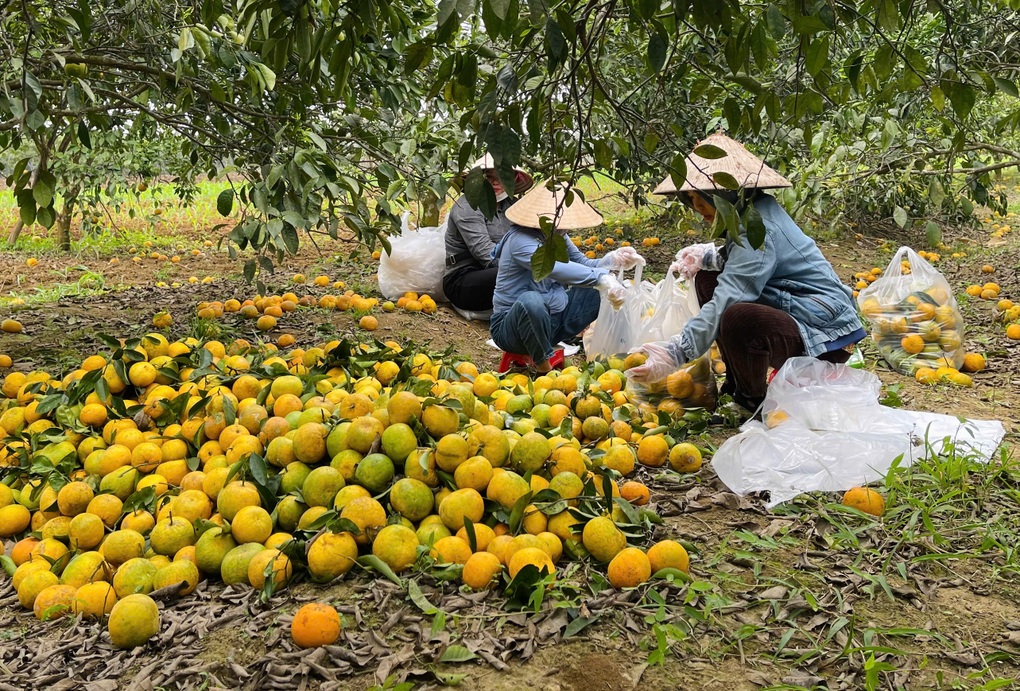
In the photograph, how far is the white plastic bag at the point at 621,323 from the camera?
4543 mm

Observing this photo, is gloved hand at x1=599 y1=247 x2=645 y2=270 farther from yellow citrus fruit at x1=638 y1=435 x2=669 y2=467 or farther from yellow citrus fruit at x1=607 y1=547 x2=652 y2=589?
yellow citrus fruit at x1=607 y1=547 x2=652 y2=589

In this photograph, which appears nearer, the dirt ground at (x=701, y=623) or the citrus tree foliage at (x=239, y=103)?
the dirt ground at (x=701, y=623)

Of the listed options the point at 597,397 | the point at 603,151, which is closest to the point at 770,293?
the point at 597,397

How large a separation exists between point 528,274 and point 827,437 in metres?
2.42

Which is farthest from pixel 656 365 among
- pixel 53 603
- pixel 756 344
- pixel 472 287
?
pixel 472 287

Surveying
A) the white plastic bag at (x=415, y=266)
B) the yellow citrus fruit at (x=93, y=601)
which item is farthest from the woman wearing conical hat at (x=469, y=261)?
the yellow citrus fruit at (x=93, y=601)

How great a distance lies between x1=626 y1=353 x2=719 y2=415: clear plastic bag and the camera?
374 cm

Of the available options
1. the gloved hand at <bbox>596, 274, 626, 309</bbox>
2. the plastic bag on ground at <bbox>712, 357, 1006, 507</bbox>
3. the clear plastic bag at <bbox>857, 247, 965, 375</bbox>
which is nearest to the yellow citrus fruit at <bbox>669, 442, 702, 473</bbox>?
the plastic bag on ground at <bbox>712, 357, 1006, 507</bbox>

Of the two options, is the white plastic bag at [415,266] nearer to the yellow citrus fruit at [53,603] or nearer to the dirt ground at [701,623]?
the dirt ground at [701,623]

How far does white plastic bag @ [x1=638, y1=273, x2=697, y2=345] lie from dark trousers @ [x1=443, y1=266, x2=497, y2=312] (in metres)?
1.83

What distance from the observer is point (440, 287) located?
255 inches

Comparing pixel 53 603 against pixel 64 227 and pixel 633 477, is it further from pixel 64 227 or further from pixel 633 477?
pixel 64 227

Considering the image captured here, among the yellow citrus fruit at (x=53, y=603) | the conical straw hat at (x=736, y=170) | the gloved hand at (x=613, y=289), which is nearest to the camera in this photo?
the yellow citrus fruit at (x=53, y=603)

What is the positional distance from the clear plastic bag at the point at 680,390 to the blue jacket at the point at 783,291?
0.21 metres
